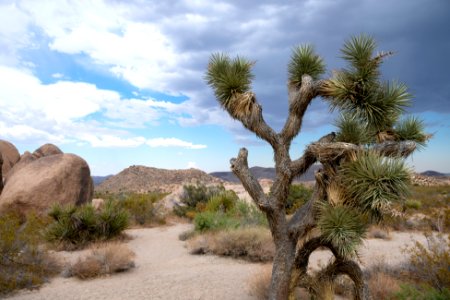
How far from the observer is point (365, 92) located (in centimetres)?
591

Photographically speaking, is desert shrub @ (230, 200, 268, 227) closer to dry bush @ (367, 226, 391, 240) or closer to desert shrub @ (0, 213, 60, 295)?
dry bush @ (367, 226, 391, 240)

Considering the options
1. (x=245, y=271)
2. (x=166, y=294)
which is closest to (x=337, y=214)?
(x=166, y=294)

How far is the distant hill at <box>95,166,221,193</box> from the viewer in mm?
53062

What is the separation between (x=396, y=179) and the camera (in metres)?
4.88

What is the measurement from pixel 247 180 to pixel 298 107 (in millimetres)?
1443

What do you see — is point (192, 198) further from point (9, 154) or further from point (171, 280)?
point (171, 280)

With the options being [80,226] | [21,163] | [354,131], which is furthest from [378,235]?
[21,163]

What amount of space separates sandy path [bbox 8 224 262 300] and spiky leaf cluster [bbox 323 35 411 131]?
13.3ft

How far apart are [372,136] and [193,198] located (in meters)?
14.6

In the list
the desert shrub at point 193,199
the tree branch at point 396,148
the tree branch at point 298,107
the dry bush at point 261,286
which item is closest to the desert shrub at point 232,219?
the desert shrub at point 193,199

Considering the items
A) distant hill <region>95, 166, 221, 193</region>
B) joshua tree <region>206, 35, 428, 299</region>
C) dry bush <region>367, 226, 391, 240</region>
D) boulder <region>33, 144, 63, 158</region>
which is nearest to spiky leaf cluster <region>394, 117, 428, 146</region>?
joshua tree <region>206, 35, 428, 299</region>

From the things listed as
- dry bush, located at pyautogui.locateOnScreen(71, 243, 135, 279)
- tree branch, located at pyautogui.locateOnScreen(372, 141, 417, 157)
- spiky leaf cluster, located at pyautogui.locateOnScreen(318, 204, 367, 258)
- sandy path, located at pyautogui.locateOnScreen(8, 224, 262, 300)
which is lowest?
sandy path, located at pyautogui.locateOnScreen(8, 224, 262, 300)

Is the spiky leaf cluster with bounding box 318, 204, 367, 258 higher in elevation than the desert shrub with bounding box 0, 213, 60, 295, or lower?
higher

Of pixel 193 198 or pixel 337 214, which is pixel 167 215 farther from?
pixel 337 214
